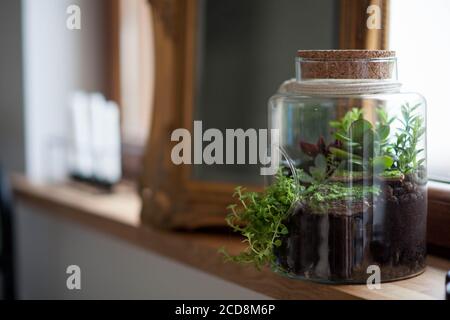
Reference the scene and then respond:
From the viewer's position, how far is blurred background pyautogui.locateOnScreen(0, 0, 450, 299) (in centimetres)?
97

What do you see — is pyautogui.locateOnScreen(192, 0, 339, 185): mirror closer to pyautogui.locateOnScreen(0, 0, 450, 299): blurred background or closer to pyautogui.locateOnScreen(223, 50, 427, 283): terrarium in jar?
pyautogui.locateOnScreen(0, 0, 450, 299): blurred background

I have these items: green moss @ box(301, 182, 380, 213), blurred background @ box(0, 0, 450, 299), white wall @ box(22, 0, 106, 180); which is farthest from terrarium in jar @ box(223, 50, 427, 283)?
white wall @ box(22, 0, 106, 180)

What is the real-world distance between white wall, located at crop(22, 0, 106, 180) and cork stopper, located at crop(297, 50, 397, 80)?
3.14ft

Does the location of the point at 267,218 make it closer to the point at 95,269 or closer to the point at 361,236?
the point at 361,236

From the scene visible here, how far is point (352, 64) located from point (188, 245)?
17.6 inches

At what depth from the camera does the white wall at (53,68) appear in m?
1.66

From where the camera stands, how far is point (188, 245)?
1127 mm

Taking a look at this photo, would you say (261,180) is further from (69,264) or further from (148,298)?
(69,264)

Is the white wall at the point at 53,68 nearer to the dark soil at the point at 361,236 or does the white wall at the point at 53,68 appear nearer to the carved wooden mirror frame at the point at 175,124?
the carved wooden mirror frame at the point at 175,124

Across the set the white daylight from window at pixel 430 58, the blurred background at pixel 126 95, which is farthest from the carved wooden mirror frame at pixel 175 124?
the white daylight from window at pixel 430 58

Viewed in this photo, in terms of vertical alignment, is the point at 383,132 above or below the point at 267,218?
above

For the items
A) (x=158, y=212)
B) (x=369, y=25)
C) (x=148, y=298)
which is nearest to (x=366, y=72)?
(x=369, y=25)

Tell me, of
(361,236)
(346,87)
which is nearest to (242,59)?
(346,87)
